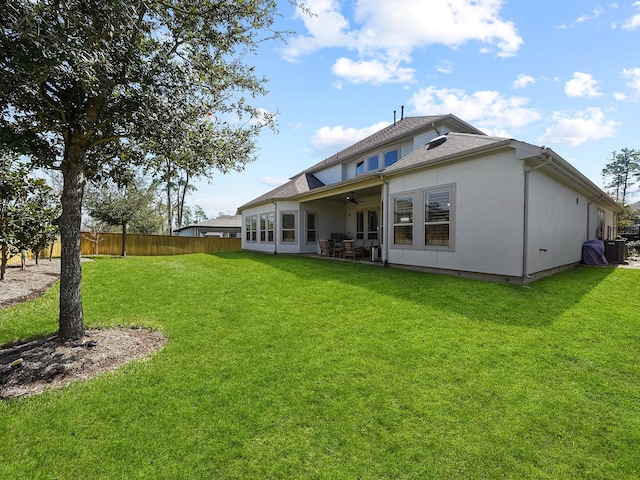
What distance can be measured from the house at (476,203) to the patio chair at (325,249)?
2.28 metres

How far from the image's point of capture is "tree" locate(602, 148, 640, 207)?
3534 cm

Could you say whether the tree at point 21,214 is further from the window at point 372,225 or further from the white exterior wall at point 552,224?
the window at point 372,225

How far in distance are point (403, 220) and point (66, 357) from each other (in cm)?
858

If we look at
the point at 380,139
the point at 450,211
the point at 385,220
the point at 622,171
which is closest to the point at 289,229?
the point at 380,139

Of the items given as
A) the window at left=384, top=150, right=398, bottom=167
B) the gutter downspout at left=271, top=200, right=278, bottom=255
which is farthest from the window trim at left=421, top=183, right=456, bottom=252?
the gutter downspout at left=271, top=200, right=278, bottom=255

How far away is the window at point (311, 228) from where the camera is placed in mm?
15762

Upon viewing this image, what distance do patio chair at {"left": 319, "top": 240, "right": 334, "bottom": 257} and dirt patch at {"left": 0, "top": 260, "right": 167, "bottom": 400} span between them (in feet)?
32.3

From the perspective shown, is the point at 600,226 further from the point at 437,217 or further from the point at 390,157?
the point at 437,217

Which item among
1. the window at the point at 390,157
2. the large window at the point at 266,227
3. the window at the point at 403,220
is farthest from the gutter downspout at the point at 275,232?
the window at the point at 403,220

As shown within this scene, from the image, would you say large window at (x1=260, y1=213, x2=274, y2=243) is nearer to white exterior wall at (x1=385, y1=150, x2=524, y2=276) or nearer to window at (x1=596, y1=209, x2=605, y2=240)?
white exterior wall at (x1=385, y1=150, x2=524, y2=276)

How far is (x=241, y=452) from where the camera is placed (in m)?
2.35

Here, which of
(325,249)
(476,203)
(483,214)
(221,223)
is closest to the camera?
(483,214)

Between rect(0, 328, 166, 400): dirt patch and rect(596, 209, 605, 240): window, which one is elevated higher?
rect(596, 209, 605, 240): window

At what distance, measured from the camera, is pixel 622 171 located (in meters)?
36.0
